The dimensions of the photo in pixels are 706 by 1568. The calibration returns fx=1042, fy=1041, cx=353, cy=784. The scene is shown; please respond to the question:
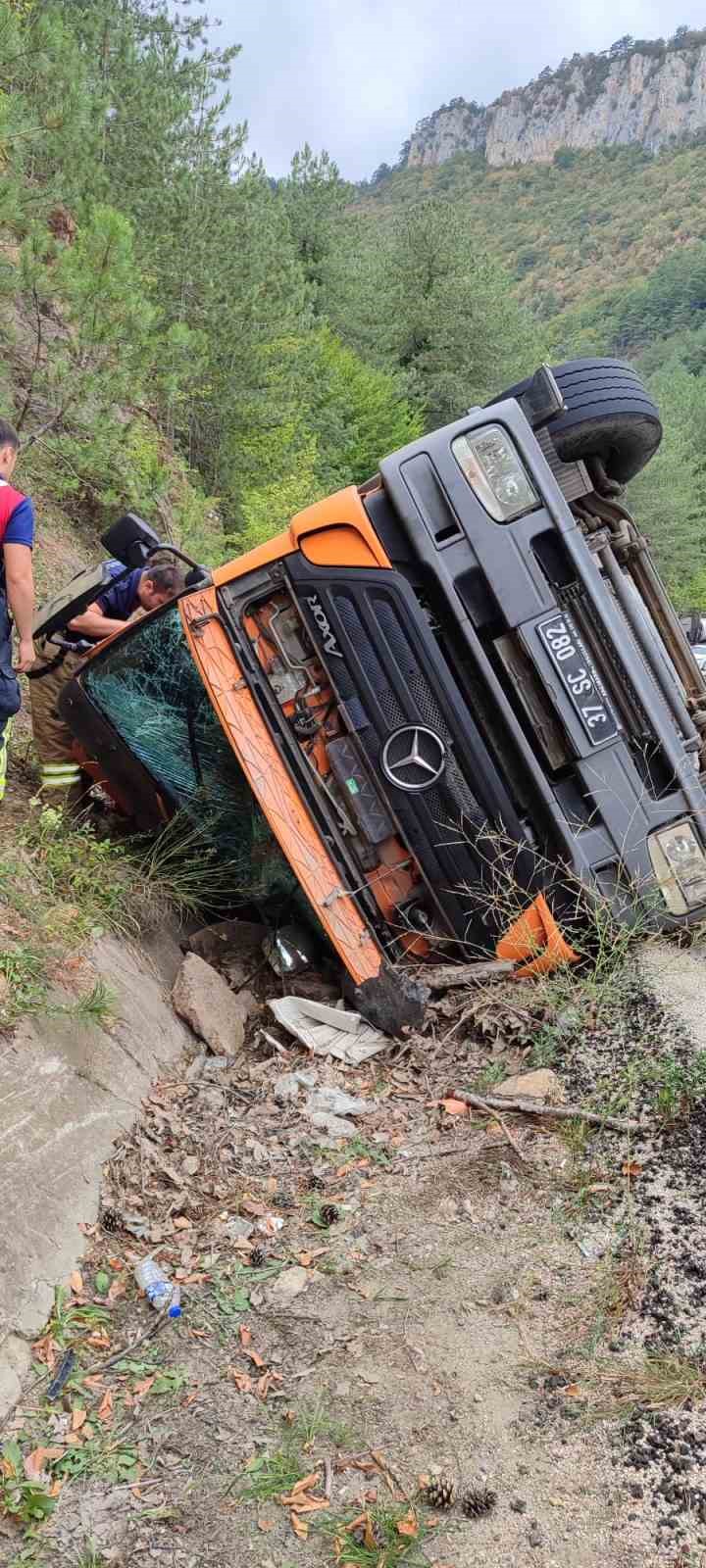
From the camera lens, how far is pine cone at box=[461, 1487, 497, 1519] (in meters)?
1.96

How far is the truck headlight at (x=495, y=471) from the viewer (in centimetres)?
380

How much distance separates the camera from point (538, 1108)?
126 inches

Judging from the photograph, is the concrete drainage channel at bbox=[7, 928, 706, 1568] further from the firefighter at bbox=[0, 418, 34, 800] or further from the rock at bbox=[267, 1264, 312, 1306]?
the firefighter at bbox=[0, 418, 34, 800]

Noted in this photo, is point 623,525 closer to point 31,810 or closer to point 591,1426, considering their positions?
point 31,810

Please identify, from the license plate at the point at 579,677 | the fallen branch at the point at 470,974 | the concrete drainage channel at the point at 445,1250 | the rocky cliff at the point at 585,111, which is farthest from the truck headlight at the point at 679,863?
the rocky cliff at the point at 585,111

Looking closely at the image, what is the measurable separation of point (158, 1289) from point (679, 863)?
2.25 m

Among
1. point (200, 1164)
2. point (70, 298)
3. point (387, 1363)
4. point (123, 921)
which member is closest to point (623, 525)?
point (123, 921)

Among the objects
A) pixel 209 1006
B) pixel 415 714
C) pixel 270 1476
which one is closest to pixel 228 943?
pixel 209 1006

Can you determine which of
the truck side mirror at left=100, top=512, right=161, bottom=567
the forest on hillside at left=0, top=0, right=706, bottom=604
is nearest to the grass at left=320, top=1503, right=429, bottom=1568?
the truck side mirror at left=100, top=512, right=161, bottom=567

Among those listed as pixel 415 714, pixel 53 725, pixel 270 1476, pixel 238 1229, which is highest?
pixel 53 725

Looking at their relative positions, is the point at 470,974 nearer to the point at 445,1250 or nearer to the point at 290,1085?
the point at 290,1085

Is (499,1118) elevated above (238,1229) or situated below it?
below

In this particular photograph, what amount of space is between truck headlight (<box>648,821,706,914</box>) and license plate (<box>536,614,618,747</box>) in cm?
41

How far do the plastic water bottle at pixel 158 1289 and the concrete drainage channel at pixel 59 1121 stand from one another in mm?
193
